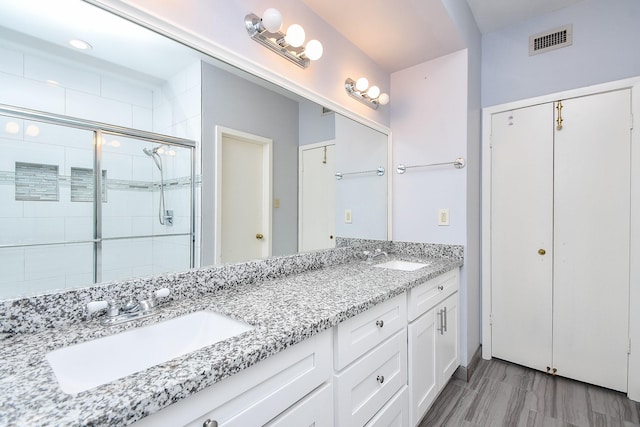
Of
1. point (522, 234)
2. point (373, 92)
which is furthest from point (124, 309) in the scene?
point (522, 234)

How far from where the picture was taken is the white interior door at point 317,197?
1679 millimetres

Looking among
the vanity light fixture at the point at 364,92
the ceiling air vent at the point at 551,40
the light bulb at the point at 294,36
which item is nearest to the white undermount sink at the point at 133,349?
the light bulb at the point at 294,36

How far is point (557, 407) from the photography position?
1819mm

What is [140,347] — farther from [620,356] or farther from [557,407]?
[620,356]

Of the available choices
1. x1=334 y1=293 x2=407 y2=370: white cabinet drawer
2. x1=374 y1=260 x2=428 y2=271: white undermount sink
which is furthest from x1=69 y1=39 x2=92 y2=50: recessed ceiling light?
x1=374 y1=260 x2=428 y2=271: white undermount sink

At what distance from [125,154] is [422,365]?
1666mm

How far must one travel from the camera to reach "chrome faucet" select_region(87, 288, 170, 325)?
2.89 feet

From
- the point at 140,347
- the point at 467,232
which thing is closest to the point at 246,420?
the point at 140,347

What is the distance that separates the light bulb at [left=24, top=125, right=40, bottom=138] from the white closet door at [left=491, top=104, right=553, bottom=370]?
265cm

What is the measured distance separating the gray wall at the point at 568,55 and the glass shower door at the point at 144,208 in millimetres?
2431

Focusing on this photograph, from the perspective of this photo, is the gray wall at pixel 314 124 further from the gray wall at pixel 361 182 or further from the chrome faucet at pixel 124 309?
the chrome faucet at pixel 124 309

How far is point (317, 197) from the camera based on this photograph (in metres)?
1.76

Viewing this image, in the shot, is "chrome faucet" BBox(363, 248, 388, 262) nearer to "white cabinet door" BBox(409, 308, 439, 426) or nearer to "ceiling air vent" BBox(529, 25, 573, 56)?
"white cabinet door" BBox(409, 308, 439, 426)

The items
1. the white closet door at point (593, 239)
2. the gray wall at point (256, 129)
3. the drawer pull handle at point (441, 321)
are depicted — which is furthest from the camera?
the white closet door at point (593, 239)
